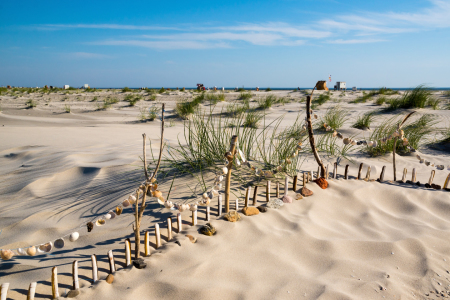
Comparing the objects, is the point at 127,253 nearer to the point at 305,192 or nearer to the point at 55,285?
the point at 55,285

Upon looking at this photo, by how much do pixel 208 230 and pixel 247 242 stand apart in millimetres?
227

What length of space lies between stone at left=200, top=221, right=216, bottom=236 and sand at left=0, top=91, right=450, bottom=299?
0.04 meters

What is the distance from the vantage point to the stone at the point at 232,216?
6.01ft

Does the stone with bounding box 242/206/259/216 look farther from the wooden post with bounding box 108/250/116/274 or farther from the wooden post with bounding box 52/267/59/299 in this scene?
the wooden post with bounding box 52/267/59/299

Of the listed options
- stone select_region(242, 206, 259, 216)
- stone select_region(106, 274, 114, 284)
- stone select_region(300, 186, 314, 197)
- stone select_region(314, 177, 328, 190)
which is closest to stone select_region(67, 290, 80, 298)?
stone select_region(106, 274, 114, 284)

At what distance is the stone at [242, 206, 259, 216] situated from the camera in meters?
1.91

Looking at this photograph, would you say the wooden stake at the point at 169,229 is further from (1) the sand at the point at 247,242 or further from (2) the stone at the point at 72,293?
(2) the stone at the point at 72,293

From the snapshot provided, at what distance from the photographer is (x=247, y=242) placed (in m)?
1.65

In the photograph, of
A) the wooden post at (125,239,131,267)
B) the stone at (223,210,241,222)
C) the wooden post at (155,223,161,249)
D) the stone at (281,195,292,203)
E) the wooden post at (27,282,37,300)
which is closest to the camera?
the wooden post at (27,282,37,300)

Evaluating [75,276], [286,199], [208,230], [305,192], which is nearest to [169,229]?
[208,230]

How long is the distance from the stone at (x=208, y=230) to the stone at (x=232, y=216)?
5.6 inches

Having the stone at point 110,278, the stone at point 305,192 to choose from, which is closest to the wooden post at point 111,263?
the stone at point 110,278

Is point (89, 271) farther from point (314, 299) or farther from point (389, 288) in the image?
point (389, 288)

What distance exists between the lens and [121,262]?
1.46m
